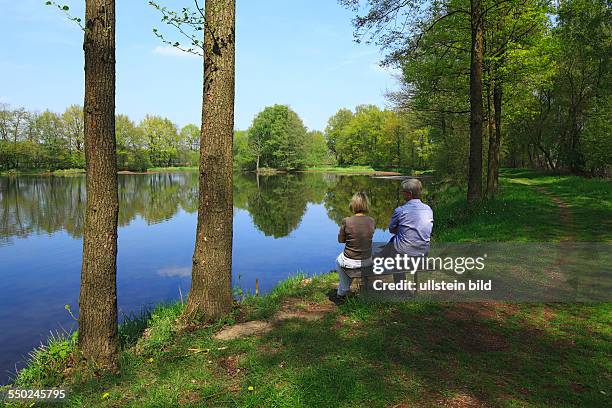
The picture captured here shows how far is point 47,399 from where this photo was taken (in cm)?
387

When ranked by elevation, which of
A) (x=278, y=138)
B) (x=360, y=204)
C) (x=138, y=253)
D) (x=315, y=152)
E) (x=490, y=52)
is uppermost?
(x=278, y=138)

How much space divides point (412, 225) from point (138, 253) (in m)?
12.0

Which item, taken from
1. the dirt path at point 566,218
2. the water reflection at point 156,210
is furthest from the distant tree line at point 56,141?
the dirt path at point 566,218

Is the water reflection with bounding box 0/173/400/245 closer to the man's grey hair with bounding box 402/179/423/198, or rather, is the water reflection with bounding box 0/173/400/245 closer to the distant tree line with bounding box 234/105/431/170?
the man's grey hair with bounding box 402/179/423/198

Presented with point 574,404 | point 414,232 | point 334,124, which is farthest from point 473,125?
point 334,124

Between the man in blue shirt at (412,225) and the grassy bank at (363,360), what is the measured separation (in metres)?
0.87

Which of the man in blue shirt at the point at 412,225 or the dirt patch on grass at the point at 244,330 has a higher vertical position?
the man in blue shirt at the point at 412,225

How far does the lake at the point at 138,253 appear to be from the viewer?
8789mm

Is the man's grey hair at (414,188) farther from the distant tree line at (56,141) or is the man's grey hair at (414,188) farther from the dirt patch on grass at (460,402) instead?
the distant tree line at (56,141)

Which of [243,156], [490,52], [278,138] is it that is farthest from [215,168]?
[243,156]

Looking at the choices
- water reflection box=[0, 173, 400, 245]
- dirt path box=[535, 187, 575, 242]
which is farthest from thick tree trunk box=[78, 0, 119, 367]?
water reflection box=[0, 173, 400, 245]

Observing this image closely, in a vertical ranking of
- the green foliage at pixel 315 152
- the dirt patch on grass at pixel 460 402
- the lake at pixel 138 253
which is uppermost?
the green foliage at pixel 315 152

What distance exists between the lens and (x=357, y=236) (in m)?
5.44

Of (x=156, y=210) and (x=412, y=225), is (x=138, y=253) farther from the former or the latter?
(x=156, y=210)
